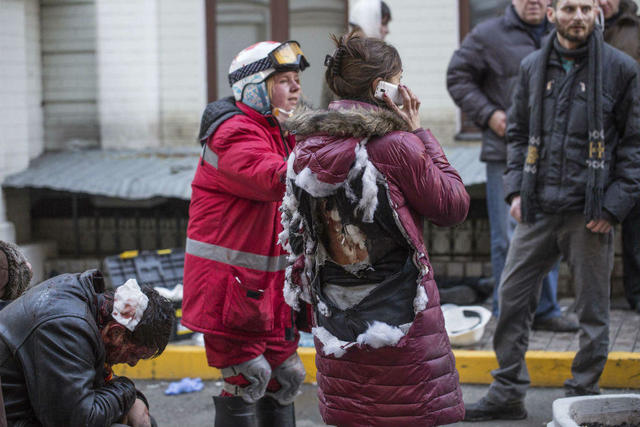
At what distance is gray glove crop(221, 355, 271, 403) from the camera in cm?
395

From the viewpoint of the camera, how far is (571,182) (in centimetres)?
450

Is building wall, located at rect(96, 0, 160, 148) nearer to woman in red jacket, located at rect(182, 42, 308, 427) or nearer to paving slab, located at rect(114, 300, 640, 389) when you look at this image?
paving slab, located at rect(114, 300, 640, 389)

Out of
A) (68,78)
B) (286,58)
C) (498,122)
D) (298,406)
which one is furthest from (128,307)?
(68,78)

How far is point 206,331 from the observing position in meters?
3.93

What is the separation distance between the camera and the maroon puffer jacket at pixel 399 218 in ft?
10.00

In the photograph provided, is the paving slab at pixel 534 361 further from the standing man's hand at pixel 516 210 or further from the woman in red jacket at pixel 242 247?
the woman in red jacket at pixel 242 247

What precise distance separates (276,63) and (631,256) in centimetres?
392

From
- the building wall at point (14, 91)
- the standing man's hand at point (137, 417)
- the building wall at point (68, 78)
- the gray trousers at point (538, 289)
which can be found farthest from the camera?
the building wall at point (68, 78)

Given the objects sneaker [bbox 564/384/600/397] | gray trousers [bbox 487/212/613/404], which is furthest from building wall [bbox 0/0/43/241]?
sneaker [bbox 564/384/600/397]

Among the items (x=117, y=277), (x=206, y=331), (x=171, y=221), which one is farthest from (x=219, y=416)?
(x=171, y=221)

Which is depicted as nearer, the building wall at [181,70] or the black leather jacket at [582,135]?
the black leather jacket at [582,135]

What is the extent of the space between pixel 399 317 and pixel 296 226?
51 cm

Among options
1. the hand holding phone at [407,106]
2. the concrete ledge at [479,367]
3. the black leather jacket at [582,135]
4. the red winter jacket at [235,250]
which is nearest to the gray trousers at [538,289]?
the black leather jacket at [582,135]

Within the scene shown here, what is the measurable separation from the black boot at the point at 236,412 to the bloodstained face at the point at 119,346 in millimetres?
898
